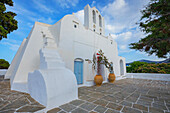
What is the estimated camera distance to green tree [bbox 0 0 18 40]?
273 inches

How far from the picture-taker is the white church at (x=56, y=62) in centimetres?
276

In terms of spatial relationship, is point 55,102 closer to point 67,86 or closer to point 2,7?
point 67,86

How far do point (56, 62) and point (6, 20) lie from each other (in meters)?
7.66

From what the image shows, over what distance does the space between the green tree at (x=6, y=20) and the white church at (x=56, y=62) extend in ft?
8.82

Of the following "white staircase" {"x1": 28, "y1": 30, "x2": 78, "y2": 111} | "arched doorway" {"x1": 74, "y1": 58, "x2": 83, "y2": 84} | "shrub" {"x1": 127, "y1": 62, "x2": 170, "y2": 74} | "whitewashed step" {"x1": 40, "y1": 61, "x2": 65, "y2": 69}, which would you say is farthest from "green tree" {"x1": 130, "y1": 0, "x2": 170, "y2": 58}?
"shrub" {"x1": 127, "y1": 62, "x2": 170, "y2": 74}

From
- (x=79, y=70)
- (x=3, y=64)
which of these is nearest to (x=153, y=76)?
(x=79, y=70)

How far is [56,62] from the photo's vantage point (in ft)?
12.6

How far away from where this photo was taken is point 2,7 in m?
6.95

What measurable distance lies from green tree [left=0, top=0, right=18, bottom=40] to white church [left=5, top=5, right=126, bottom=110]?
2.69 metres

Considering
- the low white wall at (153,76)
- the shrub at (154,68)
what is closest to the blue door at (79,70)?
the low white wall at (153,76)

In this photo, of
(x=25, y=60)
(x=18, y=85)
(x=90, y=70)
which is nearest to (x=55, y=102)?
(x=18, y=85)

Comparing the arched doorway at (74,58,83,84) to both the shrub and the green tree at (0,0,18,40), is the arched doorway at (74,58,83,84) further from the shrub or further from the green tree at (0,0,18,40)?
the shrub

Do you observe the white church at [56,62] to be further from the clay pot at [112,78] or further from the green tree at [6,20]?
the green tree at [6,20]

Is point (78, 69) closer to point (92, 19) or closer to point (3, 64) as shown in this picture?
point (92, 19)
